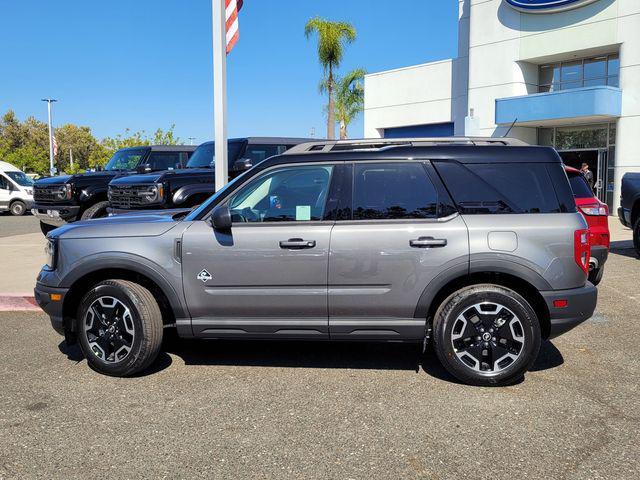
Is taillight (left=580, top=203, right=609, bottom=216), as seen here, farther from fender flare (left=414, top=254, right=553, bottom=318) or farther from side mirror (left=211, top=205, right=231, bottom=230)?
side mirror (left=211, top=205, right=231, bottom=230)

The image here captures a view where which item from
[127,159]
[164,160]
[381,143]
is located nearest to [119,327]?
[381,143]

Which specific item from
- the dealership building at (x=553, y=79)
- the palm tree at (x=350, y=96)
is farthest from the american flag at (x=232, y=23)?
the palm tree at (x=350, y=96)

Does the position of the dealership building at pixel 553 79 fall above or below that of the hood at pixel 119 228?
above

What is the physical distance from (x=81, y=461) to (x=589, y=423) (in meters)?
3.12

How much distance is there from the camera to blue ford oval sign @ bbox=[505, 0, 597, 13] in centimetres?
2134

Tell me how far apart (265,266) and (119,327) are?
130 centimetres

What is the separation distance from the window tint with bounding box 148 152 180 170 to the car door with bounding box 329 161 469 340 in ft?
32.1

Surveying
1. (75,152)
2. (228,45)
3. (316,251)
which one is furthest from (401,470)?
(75,152)

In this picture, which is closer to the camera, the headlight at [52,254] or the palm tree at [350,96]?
the headlight at [52,254]

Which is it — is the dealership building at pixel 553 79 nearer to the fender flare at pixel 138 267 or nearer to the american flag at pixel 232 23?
the american flag at pixel 232 23

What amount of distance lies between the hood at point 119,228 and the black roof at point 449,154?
95 cm

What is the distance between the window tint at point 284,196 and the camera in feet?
15.2

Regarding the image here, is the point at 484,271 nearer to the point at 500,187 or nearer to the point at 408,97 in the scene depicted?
the point at 500,187

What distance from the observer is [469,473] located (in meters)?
3.16
